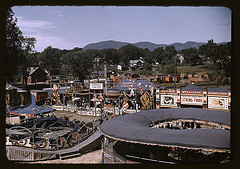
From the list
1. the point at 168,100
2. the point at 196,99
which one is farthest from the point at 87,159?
the point at 196,99

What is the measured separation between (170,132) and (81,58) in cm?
5475

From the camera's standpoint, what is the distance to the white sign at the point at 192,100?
65.3 ft

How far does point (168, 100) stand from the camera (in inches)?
856

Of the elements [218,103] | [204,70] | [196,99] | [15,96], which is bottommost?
[15,96]

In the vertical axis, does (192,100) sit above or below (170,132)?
above

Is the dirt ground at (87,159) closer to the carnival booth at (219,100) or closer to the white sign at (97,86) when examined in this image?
the carnival booth at (219,100)

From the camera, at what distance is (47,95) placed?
32.9m

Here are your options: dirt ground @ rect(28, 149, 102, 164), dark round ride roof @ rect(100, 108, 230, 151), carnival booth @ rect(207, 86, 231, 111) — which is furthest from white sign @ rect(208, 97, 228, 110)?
dirt ground @ rect(28, 149, 102, 164)

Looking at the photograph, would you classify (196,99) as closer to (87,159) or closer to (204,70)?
(87,159)

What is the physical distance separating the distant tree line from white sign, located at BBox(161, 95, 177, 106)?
7586 millimetres

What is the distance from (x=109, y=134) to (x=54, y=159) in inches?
204

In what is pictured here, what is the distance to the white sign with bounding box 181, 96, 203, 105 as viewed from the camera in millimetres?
19895
